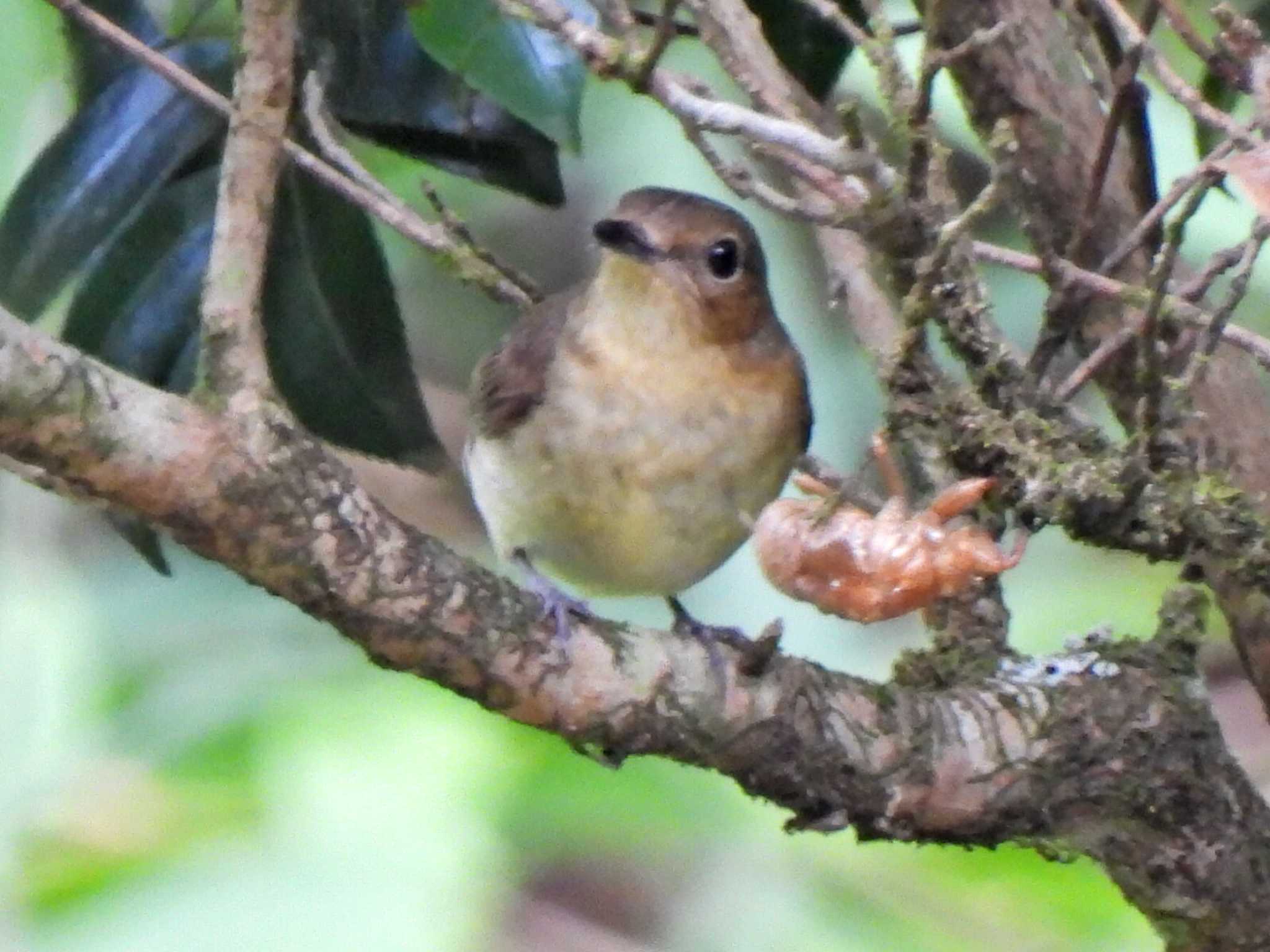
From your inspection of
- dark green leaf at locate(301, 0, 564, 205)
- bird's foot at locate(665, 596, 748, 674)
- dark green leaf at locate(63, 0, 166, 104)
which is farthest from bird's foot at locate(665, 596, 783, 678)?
dark green leaf at locate(63, 0, 166, 104)

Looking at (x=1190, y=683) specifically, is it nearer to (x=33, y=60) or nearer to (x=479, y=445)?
(x=479, y=445)

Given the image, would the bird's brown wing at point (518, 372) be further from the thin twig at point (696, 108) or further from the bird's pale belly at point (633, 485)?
the thin twig at point (696, 108)

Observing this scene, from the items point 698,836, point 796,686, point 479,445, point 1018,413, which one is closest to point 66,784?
point 698,836

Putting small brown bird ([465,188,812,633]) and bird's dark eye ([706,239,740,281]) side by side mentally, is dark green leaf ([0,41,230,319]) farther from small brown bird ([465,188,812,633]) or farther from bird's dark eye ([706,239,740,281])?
bird's dark eye ([706,239,740,281])

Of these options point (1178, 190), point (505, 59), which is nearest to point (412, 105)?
point (505, 59)

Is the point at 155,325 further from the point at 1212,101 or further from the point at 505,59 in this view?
the point at 1212,101
